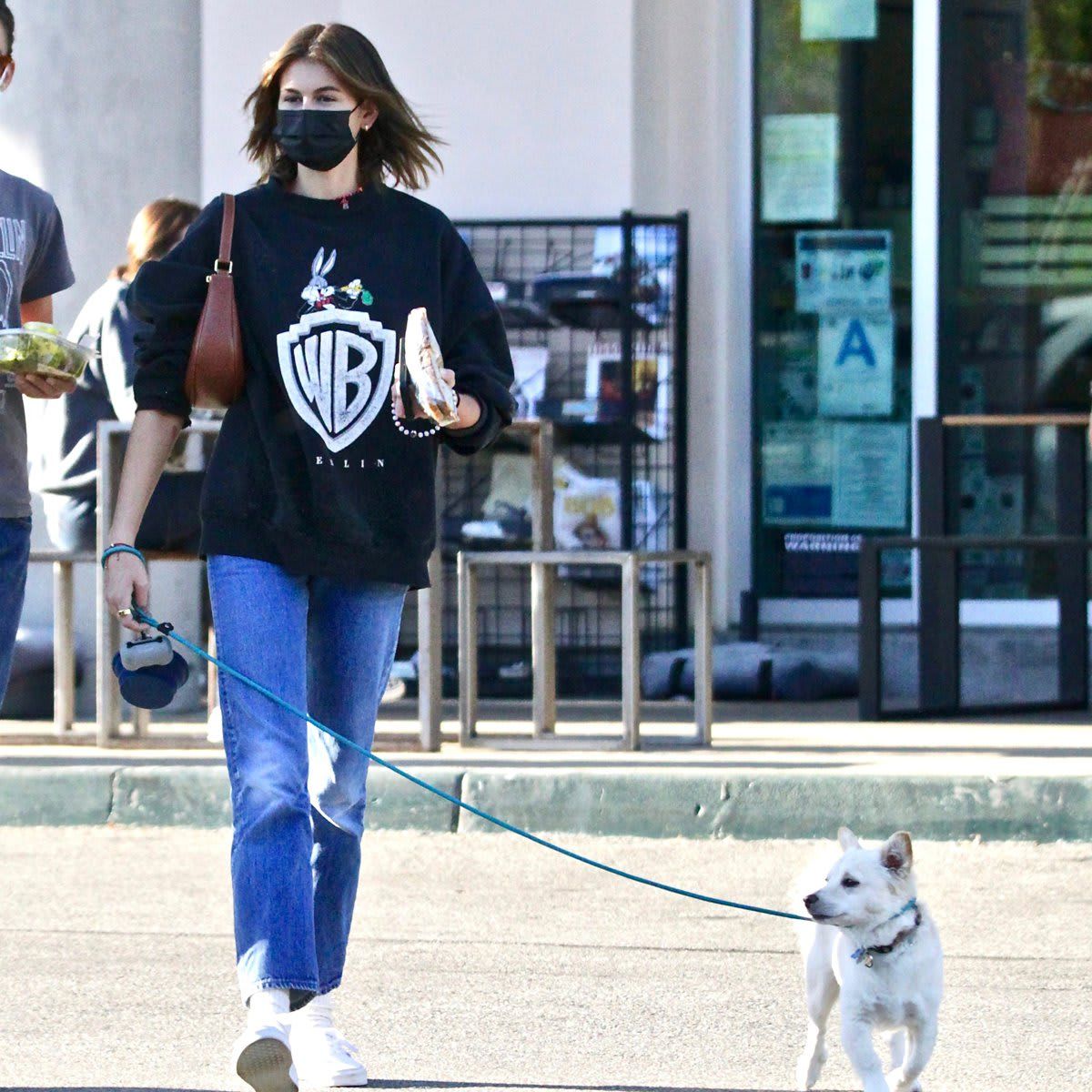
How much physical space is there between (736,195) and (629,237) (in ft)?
3.66

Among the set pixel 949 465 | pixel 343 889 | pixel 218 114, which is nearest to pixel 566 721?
pixel 949 465

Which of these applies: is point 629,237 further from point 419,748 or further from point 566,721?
point 419,748

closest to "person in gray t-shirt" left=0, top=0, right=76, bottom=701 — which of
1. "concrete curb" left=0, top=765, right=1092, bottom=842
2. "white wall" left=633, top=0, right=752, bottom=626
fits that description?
"concrete curb" left=0, top=765, right=1092, bottom=842

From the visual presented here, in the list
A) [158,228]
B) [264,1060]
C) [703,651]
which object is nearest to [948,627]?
[703,651]

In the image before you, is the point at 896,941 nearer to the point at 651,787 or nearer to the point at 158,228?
the point at 651,787

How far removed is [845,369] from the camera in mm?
10438

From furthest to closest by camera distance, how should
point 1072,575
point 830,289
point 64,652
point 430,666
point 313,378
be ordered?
point 830,289, point 1072,575, point 64,652, point 430,666, point 313,378

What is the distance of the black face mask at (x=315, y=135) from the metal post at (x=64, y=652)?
13.9 ft

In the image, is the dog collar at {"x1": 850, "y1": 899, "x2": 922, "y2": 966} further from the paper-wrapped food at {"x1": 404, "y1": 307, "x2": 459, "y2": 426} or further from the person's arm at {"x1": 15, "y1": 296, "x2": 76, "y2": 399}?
the person's arm at {"x1": 15, "y1": 296, "x2": 76, "y2": 399}

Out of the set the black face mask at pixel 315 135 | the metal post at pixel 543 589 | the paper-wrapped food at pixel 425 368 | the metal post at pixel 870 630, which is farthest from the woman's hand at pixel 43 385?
the metal post at pixel 870 630

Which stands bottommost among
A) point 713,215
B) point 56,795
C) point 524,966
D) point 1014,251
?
point 524,966

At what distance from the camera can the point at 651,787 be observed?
7.18m

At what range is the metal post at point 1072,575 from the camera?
9078 mm

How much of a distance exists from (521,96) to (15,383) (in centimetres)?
599
